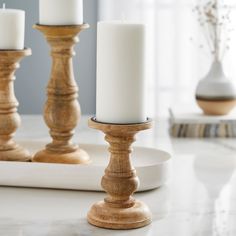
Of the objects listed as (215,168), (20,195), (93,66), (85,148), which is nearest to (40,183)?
(20,195)

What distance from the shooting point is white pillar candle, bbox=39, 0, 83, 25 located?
1512 millimetres

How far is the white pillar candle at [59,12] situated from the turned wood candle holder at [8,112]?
8 cm

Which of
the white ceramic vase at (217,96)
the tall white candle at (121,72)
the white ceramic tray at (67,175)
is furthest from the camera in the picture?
the white ceramic vase at (217,96)

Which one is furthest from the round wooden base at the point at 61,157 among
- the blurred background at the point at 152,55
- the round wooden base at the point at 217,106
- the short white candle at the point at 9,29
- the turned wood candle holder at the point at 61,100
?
the blurred background at the point at 152,55

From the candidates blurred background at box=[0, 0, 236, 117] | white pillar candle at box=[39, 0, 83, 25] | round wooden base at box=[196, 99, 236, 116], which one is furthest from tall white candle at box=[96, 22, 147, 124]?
blurred background at box=[0, 0, 236, 117]

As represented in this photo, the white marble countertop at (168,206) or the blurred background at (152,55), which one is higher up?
the blurred background at (152,55)

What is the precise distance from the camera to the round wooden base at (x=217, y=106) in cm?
226

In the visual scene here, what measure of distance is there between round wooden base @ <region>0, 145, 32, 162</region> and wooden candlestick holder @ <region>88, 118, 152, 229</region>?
33 cm

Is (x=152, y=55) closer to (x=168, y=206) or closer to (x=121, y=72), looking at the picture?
(x=168, y=206)

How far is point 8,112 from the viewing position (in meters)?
1.56

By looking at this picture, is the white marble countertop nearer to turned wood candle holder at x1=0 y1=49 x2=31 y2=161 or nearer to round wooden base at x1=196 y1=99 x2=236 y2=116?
turned wood candle holder at x1=0 y1=49 x2=31 y2=161

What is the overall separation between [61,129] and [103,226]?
0.33 metres

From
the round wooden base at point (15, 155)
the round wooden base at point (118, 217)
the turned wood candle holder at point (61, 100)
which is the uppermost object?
the turned wood candle holder at point (61, 100)

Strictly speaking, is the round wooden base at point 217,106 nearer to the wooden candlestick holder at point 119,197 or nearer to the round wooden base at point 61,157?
the round wooden base at point 61,157
